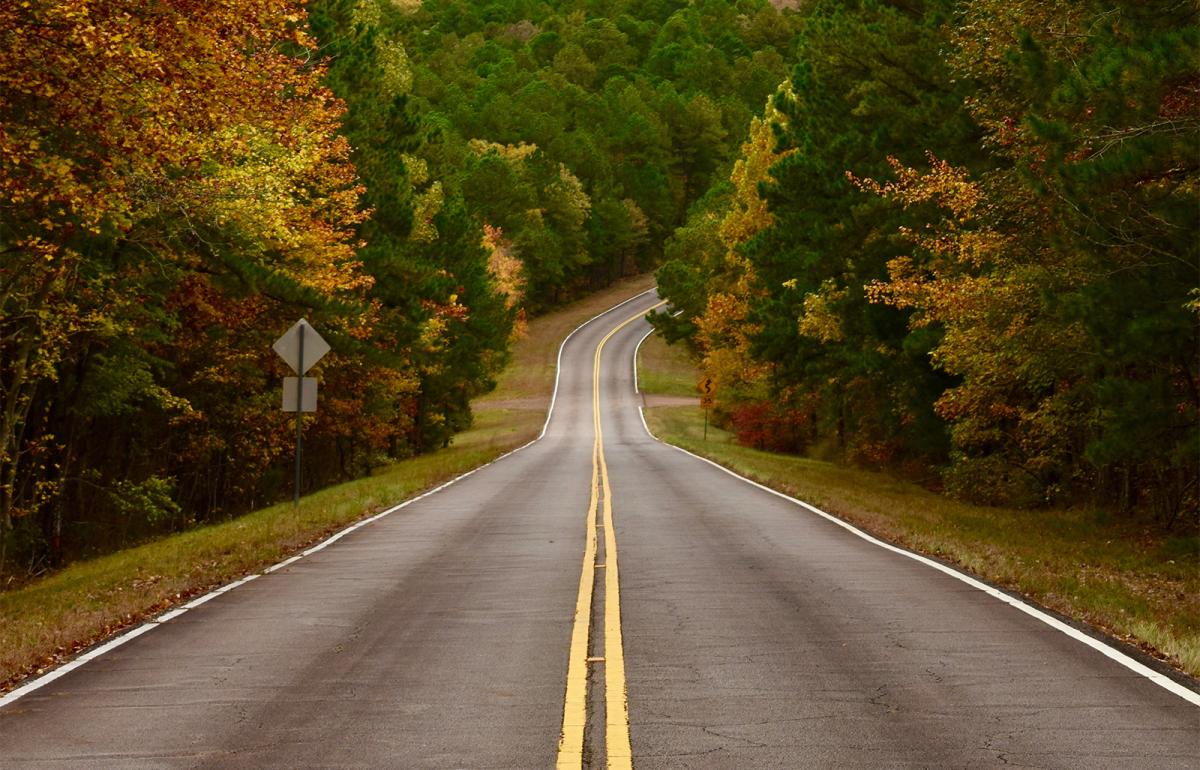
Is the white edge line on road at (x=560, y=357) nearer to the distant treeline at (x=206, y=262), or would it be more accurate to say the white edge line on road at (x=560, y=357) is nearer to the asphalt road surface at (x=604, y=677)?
the distant treeline at (x=206, y=262)

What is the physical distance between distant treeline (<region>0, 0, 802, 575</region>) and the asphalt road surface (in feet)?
18.0

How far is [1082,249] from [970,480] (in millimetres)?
13455

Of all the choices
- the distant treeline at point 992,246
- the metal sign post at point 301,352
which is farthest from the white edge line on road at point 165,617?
the distant treeline at point 992,246

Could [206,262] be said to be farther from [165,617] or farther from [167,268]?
[165,617]

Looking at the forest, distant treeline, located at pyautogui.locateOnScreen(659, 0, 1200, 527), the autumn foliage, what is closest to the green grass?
the forest

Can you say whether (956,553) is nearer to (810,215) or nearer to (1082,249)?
(1082,249)

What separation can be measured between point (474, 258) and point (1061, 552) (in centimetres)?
3534

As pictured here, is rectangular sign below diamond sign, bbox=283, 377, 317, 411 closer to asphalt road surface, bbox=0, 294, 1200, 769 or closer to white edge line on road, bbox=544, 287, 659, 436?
asphalt road surface, bbox=0, 294, 1200, 769

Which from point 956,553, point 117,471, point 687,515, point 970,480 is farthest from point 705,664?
point 117,471

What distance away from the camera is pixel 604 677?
27.3 feet

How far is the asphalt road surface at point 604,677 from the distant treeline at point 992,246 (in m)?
5.24

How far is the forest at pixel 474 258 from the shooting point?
14141 mm

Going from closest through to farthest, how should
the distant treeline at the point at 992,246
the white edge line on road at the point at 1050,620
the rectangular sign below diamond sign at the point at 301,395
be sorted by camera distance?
the white edge line on road at the point at 1050,620 < the distant treeline at the point at 992,246 < the rectangular sign below diamond sign at the point at 301,395

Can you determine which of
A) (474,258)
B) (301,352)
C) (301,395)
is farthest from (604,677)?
(474,258)
